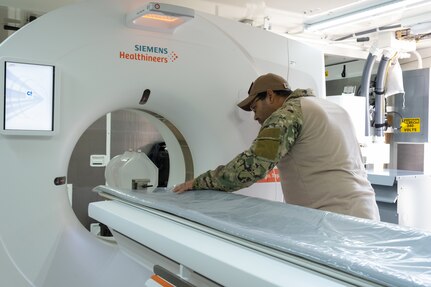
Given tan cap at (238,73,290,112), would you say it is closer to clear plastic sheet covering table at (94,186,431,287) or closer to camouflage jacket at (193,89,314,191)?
camouflage jacket at (193,89,314,191)

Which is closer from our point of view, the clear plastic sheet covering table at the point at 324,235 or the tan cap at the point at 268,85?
the clear plastic sheet covering table at the point at 324,235

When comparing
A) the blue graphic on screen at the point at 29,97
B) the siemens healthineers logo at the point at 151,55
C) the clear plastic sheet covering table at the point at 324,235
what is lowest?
the clear plastic sheet covering table at the point at 324,235

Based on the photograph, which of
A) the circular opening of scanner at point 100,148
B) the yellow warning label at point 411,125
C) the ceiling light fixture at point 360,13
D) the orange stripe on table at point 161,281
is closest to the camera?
the orange stripe on table at point 161,281

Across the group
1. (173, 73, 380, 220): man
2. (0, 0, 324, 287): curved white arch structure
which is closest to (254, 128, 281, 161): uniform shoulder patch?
(173, 73, 380, 220): man

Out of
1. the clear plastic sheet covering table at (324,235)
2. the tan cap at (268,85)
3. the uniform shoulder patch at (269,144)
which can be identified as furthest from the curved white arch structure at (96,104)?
the uniform shoulder patch at (269,144)

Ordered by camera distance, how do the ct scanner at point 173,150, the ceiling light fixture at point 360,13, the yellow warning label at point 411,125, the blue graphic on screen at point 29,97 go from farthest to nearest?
the yellow warning label at point 411,125 < the ceiling light fixture at point 360,13 < the blue graphic on screen at point 29,97 < the ct scanner at point 173,150

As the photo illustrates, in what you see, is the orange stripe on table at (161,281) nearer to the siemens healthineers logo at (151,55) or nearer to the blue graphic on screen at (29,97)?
the blue graphic on screen at (29,97)

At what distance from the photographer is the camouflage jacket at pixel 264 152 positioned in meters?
1.70

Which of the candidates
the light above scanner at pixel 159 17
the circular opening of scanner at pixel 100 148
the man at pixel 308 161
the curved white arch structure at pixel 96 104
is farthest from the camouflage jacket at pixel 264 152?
the circular opening of scanner at pixel 100 148

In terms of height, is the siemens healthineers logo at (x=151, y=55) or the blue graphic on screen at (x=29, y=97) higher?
the siemens healthineers logo at (x=151, y=55)

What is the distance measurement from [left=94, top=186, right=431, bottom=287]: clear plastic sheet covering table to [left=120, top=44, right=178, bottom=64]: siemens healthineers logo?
2.34ft

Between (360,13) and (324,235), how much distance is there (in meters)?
2.28

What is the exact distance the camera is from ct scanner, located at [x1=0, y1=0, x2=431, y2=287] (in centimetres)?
102

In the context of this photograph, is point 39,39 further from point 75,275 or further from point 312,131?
point 312,131
